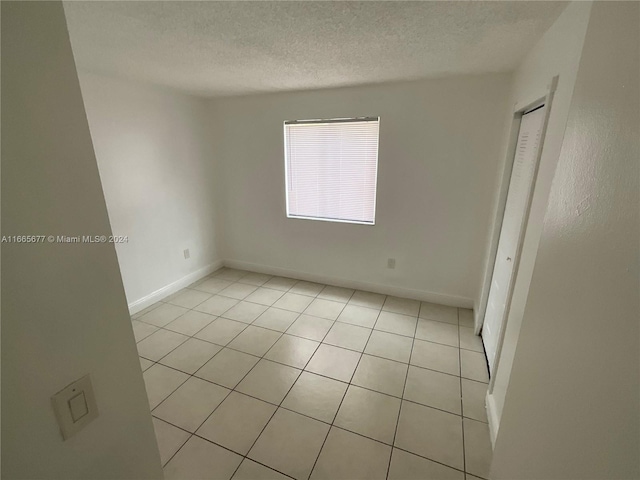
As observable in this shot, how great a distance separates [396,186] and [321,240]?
1101mm

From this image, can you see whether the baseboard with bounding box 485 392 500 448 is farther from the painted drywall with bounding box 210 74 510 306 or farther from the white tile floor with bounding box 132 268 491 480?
the painted drywall with bounding box 210 74 510 306

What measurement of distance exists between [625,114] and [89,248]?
1.22 m

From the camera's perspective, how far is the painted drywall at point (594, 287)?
53 cm

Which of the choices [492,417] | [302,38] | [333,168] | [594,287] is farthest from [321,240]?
[594,287]

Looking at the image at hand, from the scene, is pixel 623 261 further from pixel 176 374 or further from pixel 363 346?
pixel 176 374

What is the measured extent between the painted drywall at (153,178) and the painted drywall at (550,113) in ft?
10.4

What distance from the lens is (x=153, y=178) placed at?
2.98 m

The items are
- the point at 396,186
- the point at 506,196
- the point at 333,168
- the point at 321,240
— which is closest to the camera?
the point at 506,196

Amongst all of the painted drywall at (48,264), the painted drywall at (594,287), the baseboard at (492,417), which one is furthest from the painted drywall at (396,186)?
the painted drywall at (48,264)

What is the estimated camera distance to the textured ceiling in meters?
1.33

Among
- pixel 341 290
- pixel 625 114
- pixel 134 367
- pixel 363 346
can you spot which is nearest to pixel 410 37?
pixel 625 114

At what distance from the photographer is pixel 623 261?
555mm

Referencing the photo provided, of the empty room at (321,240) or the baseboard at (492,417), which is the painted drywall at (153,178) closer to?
the empty room at (321,240)

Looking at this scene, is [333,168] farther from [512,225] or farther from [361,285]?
[512,225]
